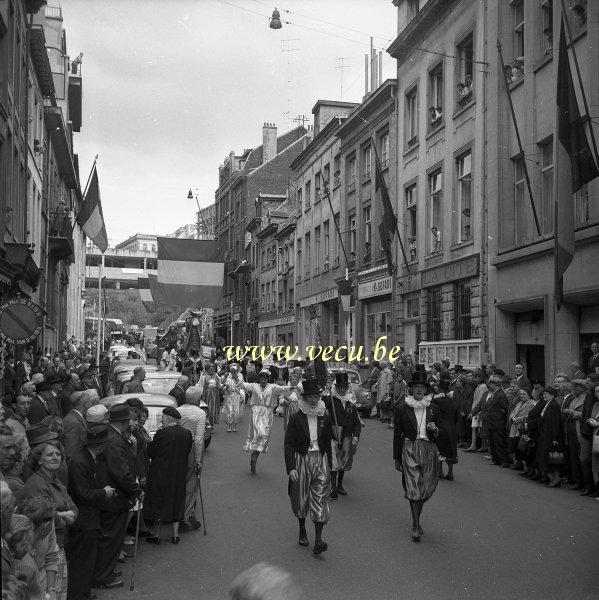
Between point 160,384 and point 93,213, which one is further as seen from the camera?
point 93,213

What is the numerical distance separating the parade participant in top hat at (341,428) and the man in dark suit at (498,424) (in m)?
3.78

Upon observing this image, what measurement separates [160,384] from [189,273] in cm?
1498

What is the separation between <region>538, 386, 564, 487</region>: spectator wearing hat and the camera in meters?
11.9

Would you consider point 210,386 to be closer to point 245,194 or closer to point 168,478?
point 168,478

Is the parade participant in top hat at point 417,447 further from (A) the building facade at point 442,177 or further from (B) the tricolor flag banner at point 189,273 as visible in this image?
(B) the tricolor flag banner at point 189,273

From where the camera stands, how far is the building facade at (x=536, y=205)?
17188 mm

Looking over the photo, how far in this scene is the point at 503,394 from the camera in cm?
1423

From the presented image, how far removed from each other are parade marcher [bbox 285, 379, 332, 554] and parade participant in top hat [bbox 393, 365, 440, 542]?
3.05 ft

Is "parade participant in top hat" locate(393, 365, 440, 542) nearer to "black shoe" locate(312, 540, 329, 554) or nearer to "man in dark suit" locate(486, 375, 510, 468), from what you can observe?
"black shoe" locate(312, 540, 329, 554)

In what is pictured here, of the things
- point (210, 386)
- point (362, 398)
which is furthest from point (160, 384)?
point (362, 398)

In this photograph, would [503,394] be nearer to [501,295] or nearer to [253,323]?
[501,295]

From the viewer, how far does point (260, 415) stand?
13.6 m

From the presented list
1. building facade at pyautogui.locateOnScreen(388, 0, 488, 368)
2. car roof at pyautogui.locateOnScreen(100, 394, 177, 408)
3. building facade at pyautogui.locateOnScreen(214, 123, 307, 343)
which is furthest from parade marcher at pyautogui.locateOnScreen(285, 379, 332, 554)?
building facade at pyautogui.locateOnScreen(214, 123, 307, 343)

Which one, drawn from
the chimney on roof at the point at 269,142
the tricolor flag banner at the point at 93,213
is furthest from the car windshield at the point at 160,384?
the chimney on roof at the point at 269,142
